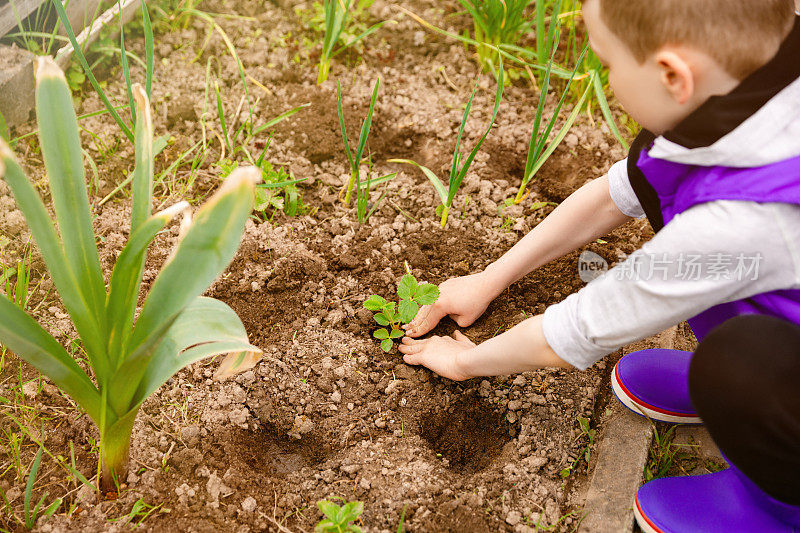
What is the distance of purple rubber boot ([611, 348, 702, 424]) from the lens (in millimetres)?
1574

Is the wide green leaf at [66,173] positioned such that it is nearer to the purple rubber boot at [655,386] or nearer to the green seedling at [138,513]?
the green seedling at [138,513]

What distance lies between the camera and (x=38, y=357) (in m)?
1.04

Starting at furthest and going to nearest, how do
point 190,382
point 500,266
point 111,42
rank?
point 111,42 < point 500,266 < point 190,382

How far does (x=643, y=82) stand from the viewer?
3.78 feet

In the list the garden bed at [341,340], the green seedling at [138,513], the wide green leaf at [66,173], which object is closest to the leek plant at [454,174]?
the garden bed at [341,340]

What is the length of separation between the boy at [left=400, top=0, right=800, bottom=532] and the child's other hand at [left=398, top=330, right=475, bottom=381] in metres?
0.22

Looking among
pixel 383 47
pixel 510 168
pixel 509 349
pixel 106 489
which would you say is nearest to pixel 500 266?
pixel 509 349

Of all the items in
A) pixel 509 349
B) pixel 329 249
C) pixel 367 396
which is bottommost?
pixel 367 396

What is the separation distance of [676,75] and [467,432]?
3.02ft

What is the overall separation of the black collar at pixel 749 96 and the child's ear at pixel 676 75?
0.04m

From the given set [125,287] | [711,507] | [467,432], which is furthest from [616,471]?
[125,287]

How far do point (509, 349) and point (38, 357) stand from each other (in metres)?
0.86

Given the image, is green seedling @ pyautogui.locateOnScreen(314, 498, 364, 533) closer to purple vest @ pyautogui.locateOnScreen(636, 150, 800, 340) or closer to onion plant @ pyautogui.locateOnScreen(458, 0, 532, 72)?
purple vest @ pyautogui.locateOnScreen(636, 150, 800, 340)

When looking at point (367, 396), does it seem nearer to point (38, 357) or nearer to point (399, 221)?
point (399, 221)
